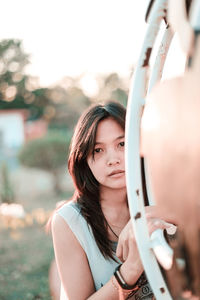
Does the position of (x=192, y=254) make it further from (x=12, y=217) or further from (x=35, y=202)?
(x=35, y=202)

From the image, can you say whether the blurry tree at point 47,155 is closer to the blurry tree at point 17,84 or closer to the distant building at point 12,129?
the distant building at point 12,129

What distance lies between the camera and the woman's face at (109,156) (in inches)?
69.2

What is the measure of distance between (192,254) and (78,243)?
1040 millimetres

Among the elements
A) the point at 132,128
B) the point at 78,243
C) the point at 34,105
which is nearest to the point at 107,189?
the point at 78,243

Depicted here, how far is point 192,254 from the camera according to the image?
84 cm

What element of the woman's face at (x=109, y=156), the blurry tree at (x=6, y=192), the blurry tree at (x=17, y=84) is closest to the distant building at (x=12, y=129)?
the blurry tree at (x=17, y=84)

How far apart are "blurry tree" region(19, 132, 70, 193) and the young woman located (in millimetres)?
7932

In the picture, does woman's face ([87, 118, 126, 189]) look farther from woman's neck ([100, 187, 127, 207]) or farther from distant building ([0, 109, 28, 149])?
distant building ([0, 109, 28, 149])

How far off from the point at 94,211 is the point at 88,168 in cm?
20

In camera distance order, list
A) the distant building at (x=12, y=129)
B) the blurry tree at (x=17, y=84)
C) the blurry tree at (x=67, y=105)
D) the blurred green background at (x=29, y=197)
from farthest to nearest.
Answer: the blurry tree at (x=17, y=84), the blurry tree at (x=67, y=105), the distant building at (x=12, y=129), the blurred green background at (x=29, y=197)

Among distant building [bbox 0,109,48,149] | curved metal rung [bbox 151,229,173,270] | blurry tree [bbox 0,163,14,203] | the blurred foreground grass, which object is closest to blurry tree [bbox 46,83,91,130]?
distant building [bbox 0,109,48,149]

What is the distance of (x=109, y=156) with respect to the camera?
69.6 inches

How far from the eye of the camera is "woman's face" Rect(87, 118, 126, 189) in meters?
1.76

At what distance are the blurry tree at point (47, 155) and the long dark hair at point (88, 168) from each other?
312 inches
